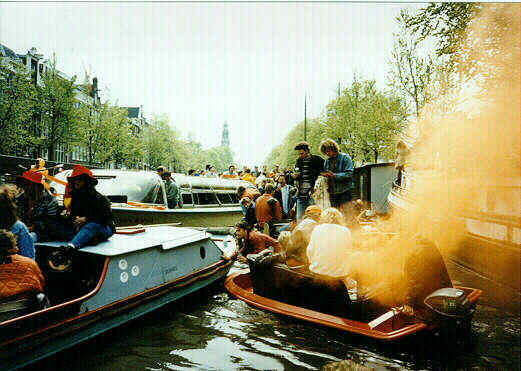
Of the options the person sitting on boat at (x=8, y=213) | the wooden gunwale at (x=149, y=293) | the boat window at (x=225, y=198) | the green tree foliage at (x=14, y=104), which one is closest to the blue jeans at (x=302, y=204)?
the wooden gunwale at (x=149, y=293)

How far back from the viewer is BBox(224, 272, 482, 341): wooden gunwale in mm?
3646

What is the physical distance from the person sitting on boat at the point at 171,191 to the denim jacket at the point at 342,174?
194 inches

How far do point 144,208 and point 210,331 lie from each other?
4.44m

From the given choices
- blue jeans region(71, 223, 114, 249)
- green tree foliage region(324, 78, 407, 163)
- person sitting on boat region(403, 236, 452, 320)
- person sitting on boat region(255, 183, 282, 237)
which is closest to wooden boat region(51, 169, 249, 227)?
person sitting on boat region(255, 183, 282, 237)

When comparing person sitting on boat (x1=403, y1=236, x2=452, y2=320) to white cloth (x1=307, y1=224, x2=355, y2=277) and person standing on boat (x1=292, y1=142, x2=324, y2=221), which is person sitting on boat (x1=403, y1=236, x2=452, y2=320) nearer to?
white cloth (x1=307, y1=224, x2=355, y2=277)

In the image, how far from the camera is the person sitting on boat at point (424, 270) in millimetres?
3535

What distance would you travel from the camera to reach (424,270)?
355 centimetres

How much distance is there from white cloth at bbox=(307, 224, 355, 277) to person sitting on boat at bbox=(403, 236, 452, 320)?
2.59 ft

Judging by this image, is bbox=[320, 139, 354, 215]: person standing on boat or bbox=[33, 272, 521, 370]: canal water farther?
bbox=[320, 139, 354, 215]: person standing on boat

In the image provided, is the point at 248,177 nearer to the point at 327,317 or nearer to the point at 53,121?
the point at 327,317

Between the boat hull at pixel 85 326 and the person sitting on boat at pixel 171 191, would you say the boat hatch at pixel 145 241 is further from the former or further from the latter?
the person sitting on boat at pixel 171 191

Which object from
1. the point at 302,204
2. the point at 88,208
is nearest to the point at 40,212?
the point at 88,208

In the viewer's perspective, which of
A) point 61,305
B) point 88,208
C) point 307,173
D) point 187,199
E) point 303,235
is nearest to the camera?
point 61,305

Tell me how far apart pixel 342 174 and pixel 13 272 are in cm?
453
